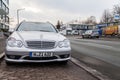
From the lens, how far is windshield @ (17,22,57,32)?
340 inches

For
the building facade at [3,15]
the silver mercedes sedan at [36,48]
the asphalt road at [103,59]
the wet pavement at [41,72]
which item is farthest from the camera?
the building facade at [3,15]

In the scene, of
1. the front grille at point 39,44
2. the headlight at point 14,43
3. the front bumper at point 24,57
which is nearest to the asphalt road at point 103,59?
the front bumper at point 24,57

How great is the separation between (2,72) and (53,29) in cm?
295

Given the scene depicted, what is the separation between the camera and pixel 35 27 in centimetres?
878

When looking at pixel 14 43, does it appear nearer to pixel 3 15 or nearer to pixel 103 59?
pixel 103 59

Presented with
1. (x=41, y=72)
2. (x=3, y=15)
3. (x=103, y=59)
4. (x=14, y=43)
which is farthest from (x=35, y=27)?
(x=3, y=15)

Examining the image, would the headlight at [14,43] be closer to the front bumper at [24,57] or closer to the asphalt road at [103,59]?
the front bumper at [24,57]

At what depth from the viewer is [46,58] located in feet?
23.2

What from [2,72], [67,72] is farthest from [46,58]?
[2,72]

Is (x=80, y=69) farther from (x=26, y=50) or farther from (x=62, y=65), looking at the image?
(x=26, y=50)

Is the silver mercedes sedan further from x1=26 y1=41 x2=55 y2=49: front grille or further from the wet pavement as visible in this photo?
the wet pavement

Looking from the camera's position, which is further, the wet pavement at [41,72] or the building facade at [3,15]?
the building facade at [3,15]

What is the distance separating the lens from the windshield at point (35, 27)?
8625 mm

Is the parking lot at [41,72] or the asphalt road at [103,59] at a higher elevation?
the parking lot at [41,72]
